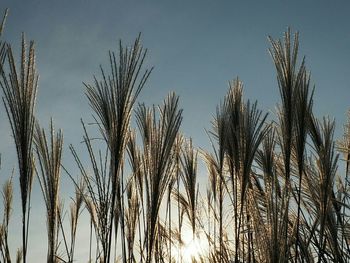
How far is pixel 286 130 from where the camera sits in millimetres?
3588

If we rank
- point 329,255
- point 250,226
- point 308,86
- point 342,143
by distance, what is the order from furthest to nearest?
point 342,143
point 250,226
point 329,255
point 308,86

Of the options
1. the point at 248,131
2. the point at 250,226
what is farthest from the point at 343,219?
the point at 248,131

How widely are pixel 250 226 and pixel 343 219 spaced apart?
2.99 feet

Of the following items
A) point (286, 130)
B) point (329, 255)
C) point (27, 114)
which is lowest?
point (329, 255)

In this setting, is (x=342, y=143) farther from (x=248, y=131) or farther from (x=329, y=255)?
(x=248, y=131)

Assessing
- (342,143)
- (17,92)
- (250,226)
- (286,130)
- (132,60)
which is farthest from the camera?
(342,143)

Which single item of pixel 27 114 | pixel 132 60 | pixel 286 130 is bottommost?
pixel 27 114

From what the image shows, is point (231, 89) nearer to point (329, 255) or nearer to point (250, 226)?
point (250, 226)

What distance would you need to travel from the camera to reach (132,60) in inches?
113

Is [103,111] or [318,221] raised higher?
[103,111]

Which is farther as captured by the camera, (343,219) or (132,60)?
(343,219)

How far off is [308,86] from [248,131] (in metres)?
0.64

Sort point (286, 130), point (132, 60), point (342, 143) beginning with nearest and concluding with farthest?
point (132, 60)
point (286, 130)
point (342, 143)

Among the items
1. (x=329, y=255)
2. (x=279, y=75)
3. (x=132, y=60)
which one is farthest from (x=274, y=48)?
(x=329, y=255)
